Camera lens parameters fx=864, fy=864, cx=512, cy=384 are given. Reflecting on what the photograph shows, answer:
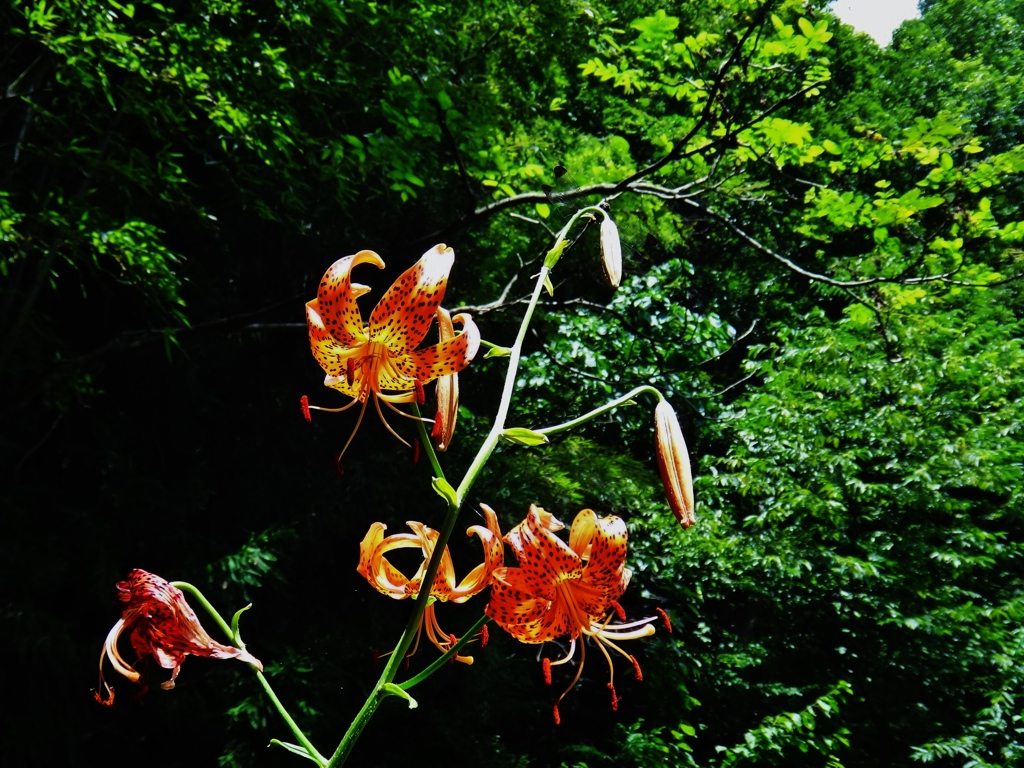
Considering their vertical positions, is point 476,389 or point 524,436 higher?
point 476,389

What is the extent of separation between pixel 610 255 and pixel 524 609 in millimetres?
319

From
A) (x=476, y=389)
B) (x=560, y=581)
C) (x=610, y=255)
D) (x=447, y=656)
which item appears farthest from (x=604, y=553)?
(x=476, y=389)

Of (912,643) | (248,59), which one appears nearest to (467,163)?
(248,59)

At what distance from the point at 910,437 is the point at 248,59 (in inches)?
111

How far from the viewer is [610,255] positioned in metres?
0.77

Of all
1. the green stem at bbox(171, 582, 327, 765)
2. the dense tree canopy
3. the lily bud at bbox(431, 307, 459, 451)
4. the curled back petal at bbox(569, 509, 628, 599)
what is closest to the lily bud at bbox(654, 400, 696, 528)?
the curled back petal at bbox(569, 509, 628, 599)

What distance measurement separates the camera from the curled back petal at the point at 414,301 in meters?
0.61

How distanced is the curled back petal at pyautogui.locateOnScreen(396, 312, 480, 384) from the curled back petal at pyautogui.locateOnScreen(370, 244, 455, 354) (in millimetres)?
12

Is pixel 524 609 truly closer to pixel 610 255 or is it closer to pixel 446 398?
pixel 446 398

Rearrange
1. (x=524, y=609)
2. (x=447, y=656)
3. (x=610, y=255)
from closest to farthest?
(x=447, y=656) < (x=524, y=609) < (x=610, y=255)

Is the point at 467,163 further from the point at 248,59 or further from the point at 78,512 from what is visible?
the point at 78,512

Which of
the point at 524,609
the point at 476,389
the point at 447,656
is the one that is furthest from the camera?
the point at 476,389

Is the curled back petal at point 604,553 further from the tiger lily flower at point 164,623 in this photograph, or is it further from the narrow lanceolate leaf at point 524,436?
the tiger lily flower at point 164,623

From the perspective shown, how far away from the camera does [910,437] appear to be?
3.46m
